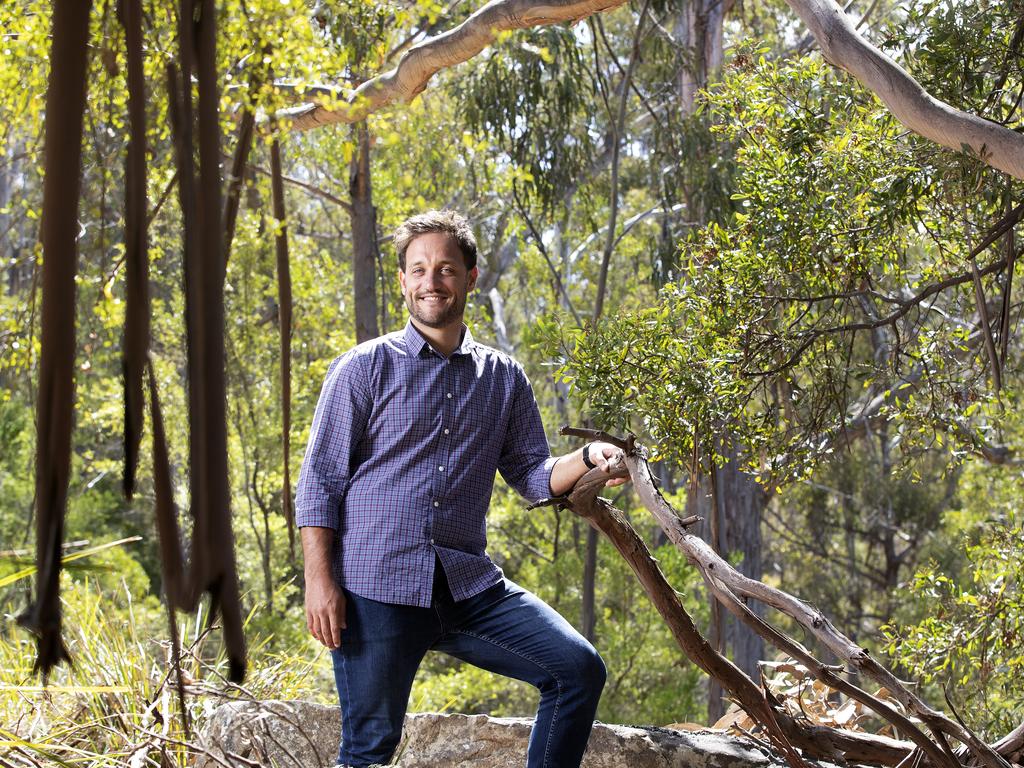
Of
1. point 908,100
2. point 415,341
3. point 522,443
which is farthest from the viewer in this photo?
point 908,100

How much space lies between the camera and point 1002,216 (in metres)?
3.78

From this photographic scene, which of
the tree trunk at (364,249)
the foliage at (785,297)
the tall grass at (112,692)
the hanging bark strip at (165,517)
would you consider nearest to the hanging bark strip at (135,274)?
the hanging bark strip at (165,517)

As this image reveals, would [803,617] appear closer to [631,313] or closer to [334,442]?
[334,442]

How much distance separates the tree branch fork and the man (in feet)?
0.45

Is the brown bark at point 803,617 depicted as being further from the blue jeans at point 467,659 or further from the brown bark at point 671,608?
the blue jeans at point 467,659

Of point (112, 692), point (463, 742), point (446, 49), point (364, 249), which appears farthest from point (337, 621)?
point (364, 249)

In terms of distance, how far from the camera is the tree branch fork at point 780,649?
7.73 feet

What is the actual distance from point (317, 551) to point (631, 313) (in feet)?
5.49

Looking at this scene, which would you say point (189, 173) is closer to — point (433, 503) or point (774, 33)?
point (433, 503)

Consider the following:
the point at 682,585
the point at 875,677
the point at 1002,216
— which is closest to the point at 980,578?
the point at 1002,216

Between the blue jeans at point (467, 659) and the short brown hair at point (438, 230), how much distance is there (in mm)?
725

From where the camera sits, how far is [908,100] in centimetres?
300

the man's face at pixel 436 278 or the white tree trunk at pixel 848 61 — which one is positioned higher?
the white tree trunk at pixel 848 61

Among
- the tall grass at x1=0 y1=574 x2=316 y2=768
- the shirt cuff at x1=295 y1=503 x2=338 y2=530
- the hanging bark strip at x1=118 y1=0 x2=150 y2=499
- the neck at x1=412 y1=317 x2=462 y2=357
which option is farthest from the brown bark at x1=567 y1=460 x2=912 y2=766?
the hanging bark strip at x1=118 y1=0 x2=150 y2=499
